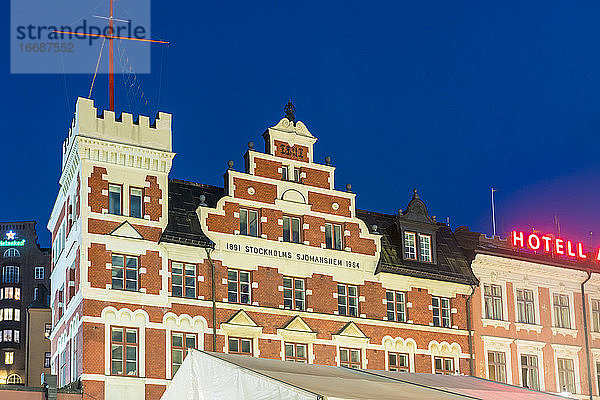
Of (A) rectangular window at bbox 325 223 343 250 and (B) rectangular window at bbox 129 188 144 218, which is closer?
(B) rectangular window at bbox 129 188 144 218

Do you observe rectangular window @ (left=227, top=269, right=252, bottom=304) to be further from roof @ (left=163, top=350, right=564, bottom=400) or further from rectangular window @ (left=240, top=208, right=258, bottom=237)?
roof @ (left=163, top=350, right=564, bottom=400)

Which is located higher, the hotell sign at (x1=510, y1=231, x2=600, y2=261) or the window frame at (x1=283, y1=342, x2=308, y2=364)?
the hotell sign at (x1=510, y1=231, x2=600, y2=261)

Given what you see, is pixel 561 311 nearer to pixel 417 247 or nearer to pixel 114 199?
pixel 417 247

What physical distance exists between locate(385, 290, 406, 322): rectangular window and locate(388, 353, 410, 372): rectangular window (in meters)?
1.76

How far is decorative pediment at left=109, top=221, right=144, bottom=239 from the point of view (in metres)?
39.2

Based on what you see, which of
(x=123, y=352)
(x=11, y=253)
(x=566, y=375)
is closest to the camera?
(x=123, y=352)

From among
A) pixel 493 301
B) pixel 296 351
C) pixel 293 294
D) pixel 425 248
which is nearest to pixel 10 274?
pixel 425 248

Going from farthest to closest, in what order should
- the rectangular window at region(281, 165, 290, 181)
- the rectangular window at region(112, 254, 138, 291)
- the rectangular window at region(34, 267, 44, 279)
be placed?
1. the rectangular window at region(34, 267, 44, 279)
2. the rectangular window at region(281, 165, 290, 181)
3. the rectangular window at region(112, 254, 138, 291)

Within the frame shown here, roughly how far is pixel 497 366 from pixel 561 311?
6.27m

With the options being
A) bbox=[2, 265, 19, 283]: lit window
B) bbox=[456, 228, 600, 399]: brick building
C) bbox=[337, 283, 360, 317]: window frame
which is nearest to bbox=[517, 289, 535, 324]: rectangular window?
bbox=[456, 228, 600, 399]: brick building

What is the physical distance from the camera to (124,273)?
128ft

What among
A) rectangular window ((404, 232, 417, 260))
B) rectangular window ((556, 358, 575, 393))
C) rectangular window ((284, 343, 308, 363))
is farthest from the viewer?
rectangular window ((556, 358, 575, 393))

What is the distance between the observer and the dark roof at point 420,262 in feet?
152

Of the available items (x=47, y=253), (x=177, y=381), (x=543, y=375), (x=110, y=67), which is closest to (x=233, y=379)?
(x=177, y=381)
